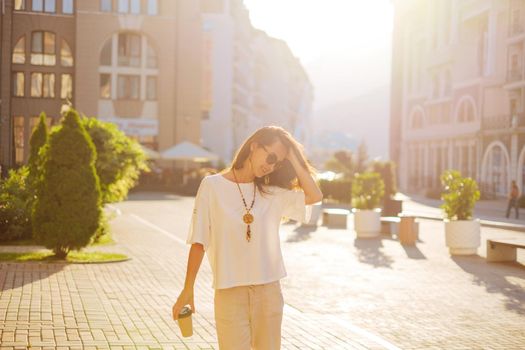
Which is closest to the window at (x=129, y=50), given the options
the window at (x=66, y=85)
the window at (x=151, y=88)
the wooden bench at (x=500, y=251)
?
the window at (x=151, y=88)

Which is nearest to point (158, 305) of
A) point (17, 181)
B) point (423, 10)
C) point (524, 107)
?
point (17, 181)

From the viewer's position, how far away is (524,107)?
166 feet

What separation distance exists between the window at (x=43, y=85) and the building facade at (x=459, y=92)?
25.2 m

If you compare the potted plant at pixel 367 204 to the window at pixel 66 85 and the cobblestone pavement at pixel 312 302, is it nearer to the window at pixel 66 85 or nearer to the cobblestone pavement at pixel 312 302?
the cobblestone pavement at pixel 312 302

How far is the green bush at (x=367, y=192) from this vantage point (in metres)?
21.7

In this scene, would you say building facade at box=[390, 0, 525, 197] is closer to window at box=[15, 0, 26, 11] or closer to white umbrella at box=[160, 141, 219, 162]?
white umbrella at box=[160, 141, 219, 162]

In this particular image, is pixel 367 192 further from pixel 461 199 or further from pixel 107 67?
pixel 107 67

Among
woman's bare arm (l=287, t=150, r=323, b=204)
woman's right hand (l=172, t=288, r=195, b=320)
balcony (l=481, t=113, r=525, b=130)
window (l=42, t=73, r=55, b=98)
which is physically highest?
window (l=42, t=73, r=55, b=98)

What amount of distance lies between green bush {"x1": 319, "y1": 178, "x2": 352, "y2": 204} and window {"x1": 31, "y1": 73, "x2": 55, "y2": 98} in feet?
83.9

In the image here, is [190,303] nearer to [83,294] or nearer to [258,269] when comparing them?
[258,269]

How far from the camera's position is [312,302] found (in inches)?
402

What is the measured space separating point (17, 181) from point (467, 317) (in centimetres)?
1129

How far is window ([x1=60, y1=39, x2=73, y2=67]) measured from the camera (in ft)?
192

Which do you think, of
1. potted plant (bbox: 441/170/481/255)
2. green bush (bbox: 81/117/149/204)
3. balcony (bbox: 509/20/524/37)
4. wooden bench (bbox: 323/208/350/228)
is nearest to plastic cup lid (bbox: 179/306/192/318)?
potted plant (bbox: 441/170/481/255)
